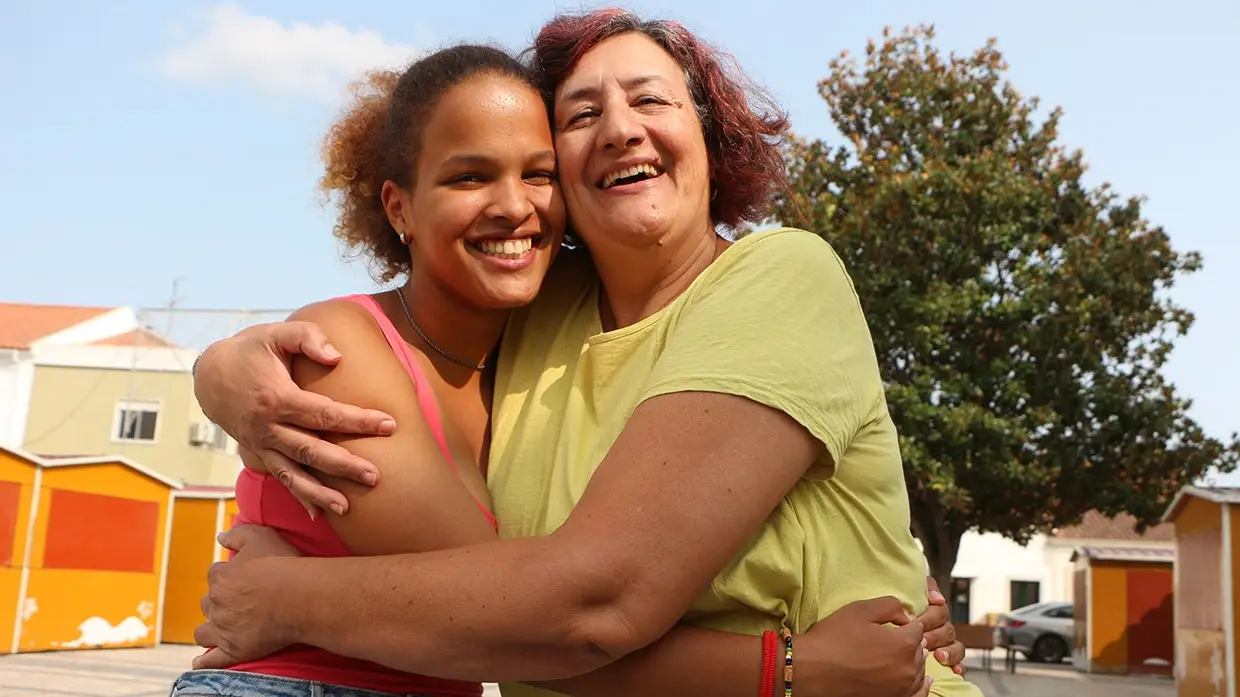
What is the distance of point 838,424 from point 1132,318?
19110 mm

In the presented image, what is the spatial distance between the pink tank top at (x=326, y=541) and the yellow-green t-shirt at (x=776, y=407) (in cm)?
15

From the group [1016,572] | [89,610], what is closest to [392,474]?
[89,610]

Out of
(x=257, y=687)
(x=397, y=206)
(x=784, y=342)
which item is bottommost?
(x=257, y=687)

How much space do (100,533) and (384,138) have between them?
17930mm

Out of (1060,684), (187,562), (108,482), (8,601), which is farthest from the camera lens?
(187,562)

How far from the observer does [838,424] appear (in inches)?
80.1

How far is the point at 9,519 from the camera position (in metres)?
16.3

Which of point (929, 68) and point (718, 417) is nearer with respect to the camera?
point (718, 417)

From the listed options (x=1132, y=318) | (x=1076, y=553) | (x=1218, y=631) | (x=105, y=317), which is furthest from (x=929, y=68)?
(x=105, y=317)

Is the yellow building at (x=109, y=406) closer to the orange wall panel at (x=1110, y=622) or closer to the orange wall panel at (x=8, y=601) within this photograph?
the orange wall panel at (x=8, y=601)

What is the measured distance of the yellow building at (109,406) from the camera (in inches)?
1314

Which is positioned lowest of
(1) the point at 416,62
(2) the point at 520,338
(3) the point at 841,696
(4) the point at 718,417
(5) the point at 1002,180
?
(3) the point at 841,696

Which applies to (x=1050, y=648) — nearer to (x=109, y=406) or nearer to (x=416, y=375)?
(x=109, y=406)

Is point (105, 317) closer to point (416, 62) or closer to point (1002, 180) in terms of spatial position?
point (1002, 180)
